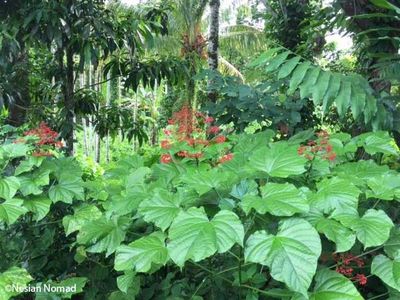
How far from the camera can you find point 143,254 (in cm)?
114

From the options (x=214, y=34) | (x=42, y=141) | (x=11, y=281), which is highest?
(x=214, y=34)

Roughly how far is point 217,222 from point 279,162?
35cm

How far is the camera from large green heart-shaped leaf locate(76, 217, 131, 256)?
1312 mm

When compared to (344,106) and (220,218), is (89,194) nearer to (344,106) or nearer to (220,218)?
(220,218)

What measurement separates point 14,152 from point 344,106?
1444mm

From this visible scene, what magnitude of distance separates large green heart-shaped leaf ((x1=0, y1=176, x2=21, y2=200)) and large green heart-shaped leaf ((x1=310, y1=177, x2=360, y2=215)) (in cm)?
93

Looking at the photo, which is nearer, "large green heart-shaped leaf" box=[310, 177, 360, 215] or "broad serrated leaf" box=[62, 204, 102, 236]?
"large green heart-shaped leaf" box=[310, 177, 360, 215]

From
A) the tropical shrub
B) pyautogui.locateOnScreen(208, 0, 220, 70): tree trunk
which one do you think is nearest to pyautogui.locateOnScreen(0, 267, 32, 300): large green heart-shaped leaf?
Result: the tropical shrub

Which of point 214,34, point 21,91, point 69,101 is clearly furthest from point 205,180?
point 214,34

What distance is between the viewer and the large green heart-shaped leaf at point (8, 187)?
1.37 m

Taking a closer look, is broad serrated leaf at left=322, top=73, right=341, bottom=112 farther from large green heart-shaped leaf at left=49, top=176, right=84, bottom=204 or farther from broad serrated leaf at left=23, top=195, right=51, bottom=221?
broad serrated leaf at left=23, top=195, right=51, bottom=221

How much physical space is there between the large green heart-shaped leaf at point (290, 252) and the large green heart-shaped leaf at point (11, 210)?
2.38 feet

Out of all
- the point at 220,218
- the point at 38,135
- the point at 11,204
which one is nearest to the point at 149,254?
the point at 220,218

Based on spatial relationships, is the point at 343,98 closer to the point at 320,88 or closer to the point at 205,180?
the point at 320,88
